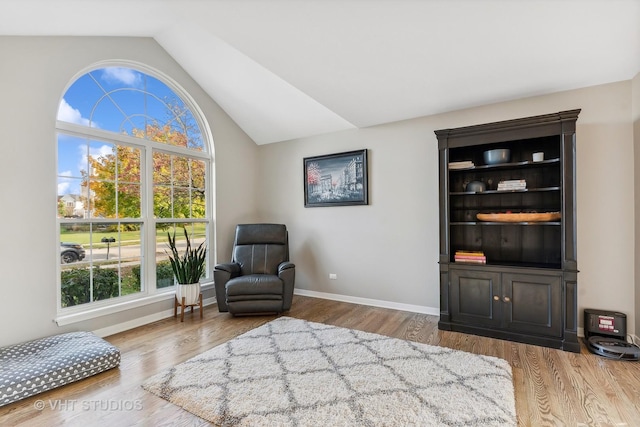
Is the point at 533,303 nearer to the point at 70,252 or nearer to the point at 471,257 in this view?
the point at 471,257

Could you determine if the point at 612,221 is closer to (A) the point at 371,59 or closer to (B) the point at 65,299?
(A) the point at 371,59

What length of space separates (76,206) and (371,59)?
3.08 meters

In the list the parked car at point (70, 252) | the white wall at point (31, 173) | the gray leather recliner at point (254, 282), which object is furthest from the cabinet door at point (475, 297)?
the parked car at point (70, 252)

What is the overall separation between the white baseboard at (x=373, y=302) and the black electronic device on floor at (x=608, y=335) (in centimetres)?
135

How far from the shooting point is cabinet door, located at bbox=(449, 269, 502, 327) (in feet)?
9.59

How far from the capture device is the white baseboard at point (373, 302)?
12.0 ft

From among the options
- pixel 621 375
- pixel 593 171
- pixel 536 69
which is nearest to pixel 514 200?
pixel 593 171

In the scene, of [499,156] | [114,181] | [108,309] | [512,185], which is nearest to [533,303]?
[512,185]

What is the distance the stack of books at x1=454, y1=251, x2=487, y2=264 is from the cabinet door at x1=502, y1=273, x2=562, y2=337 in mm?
243

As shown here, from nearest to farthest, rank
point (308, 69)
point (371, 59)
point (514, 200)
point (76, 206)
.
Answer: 1. point (371, 59)
2. point (308, 69)
3. point (76, 206)
4. point (514, 200)

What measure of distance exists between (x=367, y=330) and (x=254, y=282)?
1363 millimetres

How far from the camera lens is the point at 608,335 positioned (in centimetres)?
271

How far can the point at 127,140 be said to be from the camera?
10.8 ft

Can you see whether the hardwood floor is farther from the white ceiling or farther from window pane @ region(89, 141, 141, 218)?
the white ceiling
